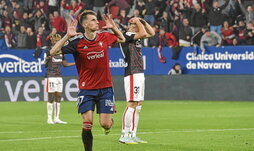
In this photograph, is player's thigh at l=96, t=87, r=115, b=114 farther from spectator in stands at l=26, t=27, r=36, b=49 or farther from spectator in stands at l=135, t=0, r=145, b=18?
spectator in stands at l=26, t=27, r=36, b=49

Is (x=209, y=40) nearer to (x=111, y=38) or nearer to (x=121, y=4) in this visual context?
(x=121, y=4)

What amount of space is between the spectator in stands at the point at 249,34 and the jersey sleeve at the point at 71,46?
1793cm

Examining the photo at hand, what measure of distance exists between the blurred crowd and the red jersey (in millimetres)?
17775

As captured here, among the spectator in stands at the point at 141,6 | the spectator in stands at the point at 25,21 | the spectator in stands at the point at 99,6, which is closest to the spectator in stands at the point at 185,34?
the spectator in stands at the point at 141,6

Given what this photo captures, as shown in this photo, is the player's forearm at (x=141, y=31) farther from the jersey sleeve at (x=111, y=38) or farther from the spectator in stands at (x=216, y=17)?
the spectator in stands at (x=216, y=17)

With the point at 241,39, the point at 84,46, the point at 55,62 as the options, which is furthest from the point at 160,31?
the point at 84,46

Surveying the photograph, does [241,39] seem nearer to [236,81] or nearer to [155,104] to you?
[236,81]

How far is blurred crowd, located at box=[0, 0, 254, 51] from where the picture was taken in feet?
96.0

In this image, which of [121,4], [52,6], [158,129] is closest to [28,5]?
[52,6]

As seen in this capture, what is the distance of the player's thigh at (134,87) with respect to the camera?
14.6 m

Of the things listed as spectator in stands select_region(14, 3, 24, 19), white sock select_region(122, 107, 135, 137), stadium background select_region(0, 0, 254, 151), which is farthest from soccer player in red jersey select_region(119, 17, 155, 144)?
spectator in stands select_region(14, 3, 24, 19)

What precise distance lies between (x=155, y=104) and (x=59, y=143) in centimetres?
1435

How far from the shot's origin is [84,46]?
38.3 ft

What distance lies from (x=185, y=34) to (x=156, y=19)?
1.98 m
